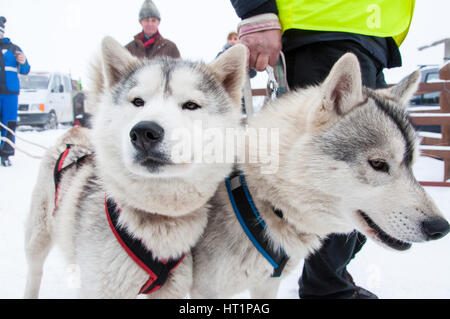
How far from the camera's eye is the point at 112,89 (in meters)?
1.49

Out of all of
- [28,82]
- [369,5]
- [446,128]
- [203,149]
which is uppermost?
[28,82]

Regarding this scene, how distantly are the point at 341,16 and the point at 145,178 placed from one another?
1269mm

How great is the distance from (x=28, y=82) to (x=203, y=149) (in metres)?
13.8

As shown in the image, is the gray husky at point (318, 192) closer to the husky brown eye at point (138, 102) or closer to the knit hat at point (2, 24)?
the husky brown eye at point (138, 102)

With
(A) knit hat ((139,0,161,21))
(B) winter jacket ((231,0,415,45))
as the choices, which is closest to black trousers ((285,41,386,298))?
(B) winter jacket ((231,0,415,45))

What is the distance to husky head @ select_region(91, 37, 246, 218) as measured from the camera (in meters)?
1.19

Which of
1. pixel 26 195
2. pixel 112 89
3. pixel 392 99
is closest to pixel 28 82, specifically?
pixel 26 195

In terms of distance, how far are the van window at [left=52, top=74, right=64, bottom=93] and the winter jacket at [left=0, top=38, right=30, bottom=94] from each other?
7.54 meters

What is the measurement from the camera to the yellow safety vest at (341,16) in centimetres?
160

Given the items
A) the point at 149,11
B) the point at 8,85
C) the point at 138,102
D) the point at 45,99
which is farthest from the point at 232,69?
the point at 45,99

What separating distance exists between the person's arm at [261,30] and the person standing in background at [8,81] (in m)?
5.40

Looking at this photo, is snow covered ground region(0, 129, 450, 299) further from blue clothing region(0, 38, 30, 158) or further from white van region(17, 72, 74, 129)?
white van region(17, 72, 74, 129)
